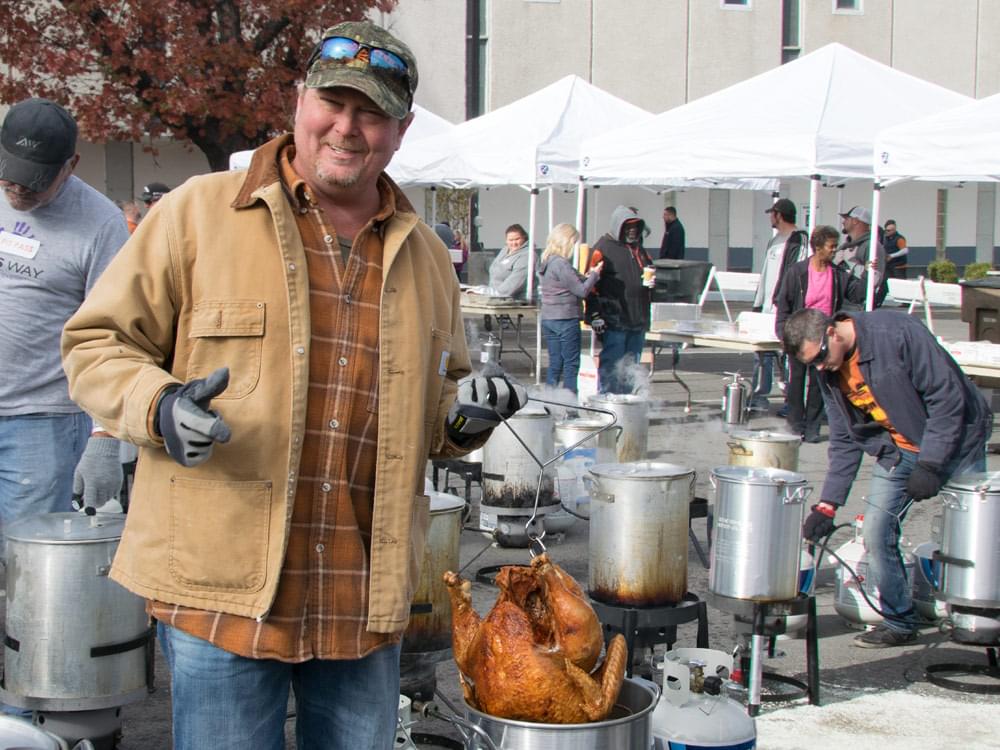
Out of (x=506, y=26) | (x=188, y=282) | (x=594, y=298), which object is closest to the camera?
(x=188, y=282)

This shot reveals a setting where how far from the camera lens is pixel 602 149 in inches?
496

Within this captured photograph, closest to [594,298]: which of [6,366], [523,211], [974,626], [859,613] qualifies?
[859,613]

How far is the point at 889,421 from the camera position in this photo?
211 inches

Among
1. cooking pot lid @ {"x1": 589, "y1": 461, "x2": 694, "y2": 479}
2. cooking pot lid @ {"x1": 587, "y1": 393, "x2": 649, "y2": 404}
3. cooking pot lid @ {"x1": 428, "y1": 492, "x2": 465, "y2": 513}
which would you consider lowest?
cooking pot lid @ {"x1": 428, "y1": 492, "x2": 465, "y2": 513}

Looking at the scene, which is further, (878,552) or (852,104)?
(852,104)

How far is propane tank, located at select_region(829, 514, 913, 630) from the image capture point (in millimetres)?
5773

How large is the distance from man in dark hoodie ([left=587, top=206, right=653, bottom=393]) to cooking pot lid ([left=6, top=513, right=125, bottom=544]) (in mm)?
7563

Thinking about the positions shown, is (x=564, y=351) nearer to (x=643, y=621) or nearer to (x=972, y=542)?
(x=972, y=542)

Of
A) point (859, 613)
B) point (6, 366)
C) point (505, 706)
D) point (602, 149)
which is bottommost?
point (859, 613)

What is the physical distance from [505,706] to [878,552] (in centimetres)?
295

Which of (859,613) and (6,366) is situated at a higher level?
(6,366)

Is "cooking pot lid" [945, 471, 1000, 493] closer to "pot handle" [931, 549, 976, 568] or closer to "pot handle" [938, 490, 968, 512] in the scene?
"pot handle" [938, 490, 968, 512]

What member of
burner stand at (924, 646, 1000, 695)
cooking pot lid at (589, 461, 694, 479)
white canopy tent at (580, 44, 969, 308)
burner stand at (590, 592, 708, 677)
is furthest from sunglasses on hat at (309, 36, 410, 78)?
white canopy tent at (580, 44, 969, 308)

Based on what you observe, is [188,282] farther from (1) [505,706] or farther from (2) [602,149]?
(2) [602,149]
